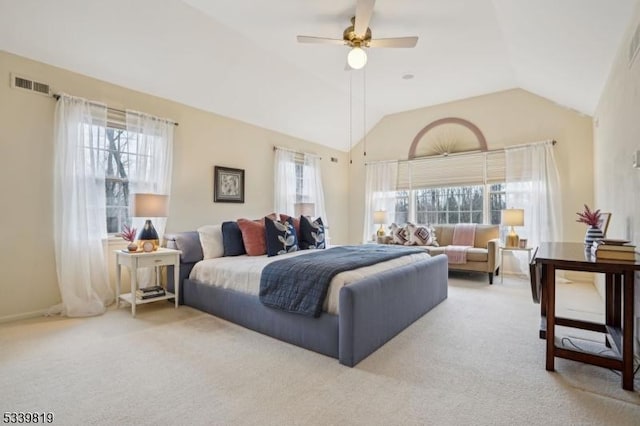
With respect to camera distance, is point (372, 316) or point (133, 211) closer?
point (372, 316)

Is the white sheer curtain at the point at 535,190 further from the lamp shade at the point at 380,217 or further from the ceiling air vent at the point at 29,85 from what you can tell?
the ceiling air vent at the point at 29,85

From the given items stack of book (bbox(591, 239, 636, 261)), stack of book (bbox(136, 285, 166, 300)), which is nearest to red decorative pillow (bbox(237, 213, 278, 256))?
stack of book (bbox(136, 285, 166, 300))

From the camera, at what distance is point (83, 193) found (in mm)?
3430

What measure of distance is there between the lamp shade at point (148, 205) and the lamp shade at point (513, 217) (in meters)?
4.89

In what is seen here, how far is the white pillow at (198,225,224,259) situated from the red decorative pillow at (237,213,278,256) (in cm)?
29

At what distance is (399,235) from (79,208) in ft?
15.5

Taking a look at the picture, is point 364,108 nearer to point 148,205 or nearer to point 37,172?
point 148,205

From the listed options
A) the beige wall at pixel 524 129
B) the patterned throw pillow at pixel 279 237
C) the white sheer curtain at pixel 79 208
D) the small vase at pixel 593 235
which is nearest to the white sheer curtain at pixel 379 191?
the beige wall at pixel 524 129

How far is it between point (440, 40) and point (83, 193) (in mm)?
4449

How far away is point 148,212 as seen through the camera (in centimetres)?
349

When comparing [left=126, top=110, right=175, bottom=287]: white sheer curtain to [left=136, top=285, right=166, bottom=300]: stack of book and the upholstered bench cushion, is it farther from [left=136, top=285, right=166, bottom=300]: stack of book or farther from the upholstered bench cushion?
the upholstered bench cushion

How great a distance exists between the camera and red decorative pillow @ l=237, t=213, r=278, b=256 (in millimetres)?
3760

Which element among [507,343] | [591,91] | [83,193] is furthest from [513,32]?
[83,193]

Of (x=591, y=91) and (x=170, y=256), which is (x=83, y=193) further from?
(x=591, y=91)
